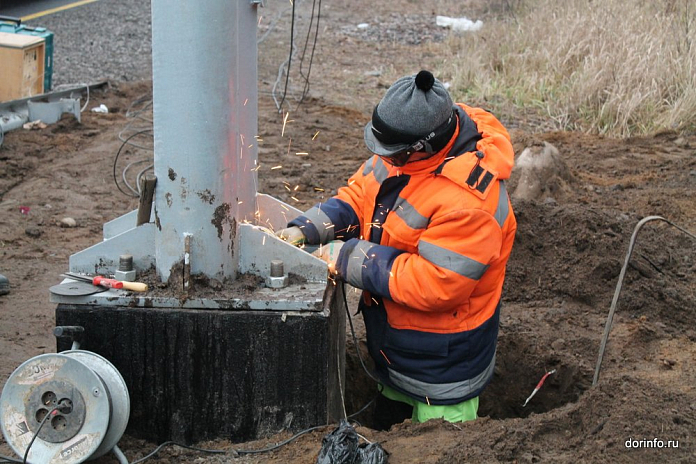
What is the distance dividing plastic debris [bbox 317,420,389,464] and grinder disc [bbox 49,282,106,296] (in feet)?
3.69

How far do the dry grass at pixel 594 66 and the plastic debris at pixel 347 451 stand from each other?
7.03 metres

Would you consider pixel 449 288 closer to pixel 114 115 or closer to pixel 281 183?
pixel 281 183

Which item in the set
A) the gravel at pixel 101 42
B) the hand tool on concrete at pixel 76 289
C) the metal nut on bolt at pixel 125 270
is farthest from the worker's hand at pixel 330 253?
the gravel at pixel 101 42

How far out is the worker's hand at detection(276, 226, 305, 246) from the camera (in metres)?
3.79

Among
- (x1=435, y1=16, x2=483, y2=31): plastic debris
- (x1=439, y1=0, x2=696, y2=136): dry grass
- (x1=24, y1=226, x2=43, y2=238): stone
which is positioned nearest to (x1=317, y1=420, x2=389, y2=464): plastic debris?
(x1=24, y1=226, x2=43, y2=238): stone

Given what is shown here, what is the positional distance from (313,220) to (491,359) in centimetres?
110

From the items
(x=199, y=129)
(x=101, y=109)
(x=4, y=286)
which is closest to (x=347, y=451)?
(x=199, y=129)

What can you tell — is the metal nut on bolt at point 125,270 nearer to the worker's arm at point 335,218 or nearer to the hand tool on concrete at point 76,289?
the hand tool on concrete at point 76,289

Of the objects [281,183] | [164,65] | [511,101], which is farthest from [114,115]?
[164,65]

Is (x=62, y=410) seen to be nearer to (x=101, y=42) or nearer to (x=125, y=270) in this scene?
(x=125, y=270)

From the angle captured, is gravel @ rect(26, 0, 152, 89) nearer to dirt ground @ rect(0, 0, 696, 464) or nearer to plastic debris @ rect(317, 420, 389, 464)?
dirt ground @ rect(0, 0, 696, 464)

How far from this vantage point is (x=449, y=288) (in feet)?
11.3

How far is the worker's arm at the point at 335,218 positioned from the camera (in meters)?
3.89

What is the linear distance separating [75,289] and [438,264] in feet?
4.87
